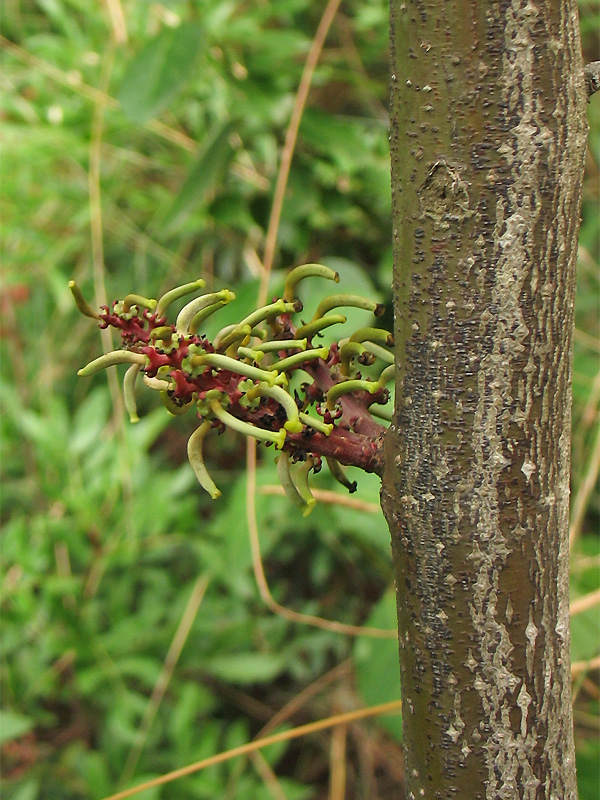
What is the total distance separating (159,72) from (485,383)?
2.16ft

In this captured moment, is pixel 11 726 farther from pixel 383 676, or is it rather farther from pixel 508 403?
pixel 508 403

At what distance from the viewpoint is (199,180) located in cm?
87

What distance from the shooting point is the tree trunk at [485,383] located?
0.24m

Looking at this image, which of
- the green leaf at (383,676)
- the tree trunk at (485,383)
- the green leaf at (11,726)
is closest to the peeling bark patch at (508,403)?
the tree trunk at (485,383)

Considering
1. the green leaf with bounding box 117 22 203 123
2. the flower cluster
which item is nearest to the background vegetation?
the green leaf with bounding box 117 22 203 123

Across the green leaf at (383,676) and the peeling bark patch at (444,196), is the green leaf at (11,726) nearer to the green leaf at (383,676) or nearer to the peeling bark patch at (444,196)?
the green leaf at (383,676)

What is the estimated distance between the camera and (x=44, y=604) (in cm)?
99

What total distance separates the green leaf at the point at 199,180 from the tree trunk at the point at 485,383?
2.07 feet

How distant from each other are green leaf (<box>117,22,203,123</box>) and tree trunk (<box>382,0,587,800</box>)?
578mm

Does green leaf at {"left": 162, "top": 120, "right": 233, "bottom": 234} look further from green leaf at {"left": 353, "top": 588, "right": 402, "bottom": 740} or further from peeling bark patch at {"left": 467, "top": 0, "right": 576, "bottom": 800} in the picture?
peeling bark patch at {"left": 467, "top": 0, "right": 576, "bottom": 800}

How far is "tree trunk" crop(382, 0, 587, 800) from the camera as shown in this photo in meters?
0.24

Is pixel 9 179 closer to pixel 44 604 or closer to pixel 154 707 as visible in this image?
pixel 44 604

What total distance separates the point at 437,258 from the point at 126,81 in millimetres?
642

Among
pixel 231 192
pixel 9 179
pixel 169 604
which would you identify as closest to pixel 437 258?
pixel 231 192
